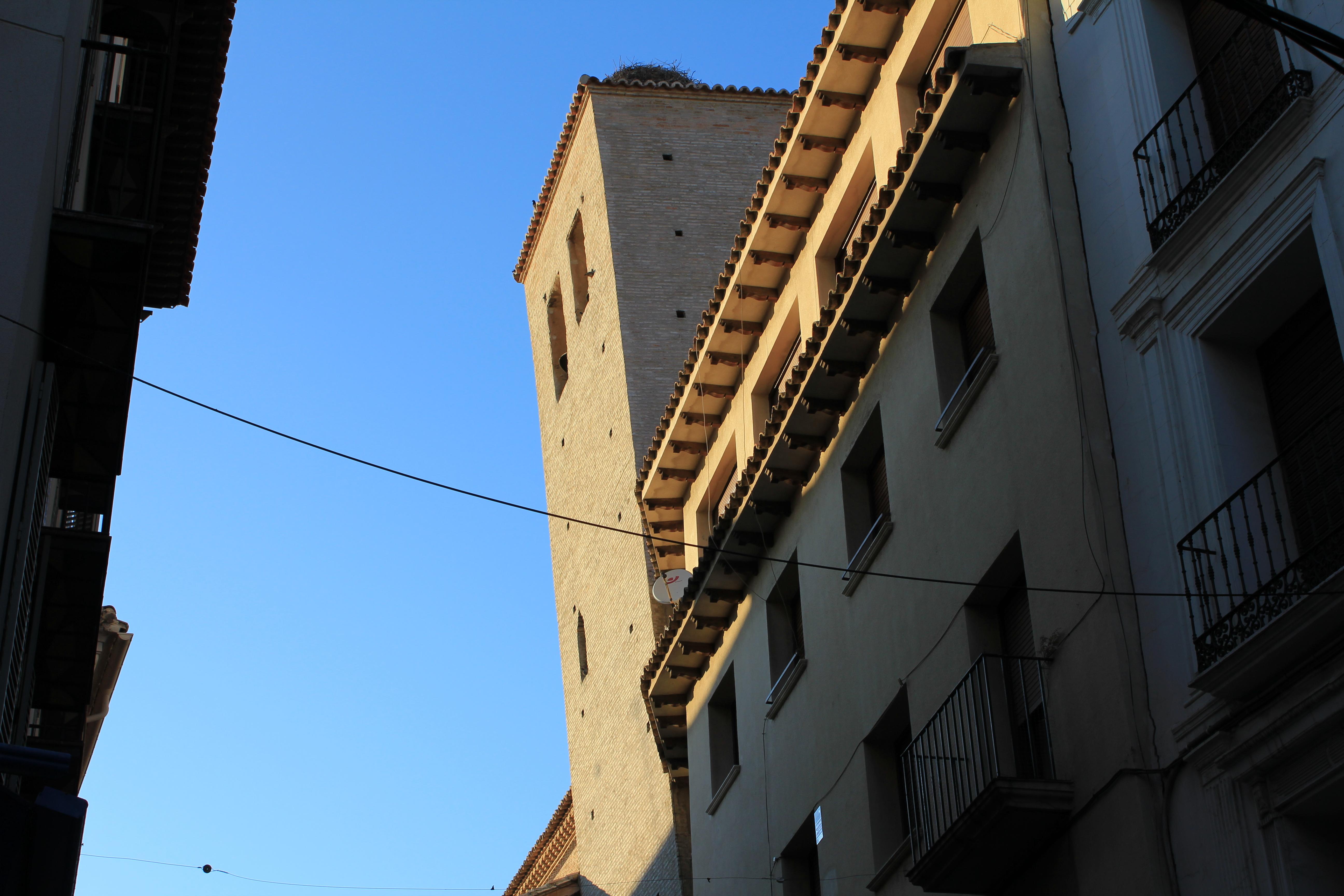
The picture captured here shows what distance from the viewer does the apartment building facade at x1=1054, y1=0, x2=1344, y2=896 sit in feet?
25.1

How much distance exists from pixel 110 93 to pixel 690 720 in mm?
9411

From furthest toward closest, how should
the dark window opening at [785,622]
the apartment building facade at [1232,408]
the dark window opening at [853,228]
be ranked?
the dark window opening at [785,622]
the dark window opening at [853,228]
the apartment building facade at [1232,408]

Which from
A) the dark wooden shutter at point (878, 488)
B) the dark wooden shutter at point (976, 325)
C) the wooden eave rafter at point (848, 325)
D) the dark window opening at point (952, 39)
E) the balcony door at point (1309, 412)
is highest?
the dark window opening at point (952, 39)

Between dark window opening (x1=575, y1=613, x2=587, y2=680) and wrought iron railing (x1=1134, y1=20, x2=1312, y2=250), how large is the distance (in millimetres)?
17117

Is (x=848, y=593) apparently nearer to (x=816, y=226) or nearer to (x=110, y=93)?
(x=816, y=226)

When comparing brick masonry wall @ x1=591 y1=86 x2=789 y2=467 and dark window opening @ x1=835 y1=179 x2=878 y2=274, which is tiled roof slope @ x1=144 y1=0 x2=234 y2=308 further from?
brick masonry wall @ x1=591 y1=86 x2=789 y2=467

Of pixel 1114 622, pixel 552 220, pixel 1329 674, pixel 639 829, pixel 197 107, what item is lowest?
pixel 1329 674

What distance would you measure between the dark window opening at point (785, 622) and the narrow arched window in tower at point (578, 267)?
12.7m

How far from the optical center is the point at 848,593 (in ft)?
44.6

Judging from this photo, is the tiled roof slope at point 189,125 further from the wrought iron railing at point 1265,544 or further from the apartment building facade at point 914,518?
the wrought iron railing at point 1265,544

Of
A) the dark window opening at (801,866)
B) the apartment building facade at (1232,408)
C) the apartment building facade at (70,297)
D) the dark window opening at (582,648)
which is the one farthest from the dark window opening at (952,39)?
the dark window opening at (582,648)

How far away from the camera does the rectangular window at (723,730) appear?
695 inches

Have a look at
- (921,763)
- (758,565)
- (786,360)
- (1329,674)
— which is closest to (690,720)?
(758,565)

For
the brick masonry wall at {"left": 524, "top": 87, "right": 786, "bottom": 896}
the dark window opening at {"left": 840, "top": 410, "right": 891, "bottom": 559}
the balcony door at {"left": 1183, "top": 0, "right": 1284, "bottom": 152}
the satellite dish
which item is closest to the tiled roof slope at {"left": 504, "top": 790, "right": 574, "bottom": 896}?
the brick masonry wall at {"left": 524, "top": 87, "right": 786, "bottom": 896}
